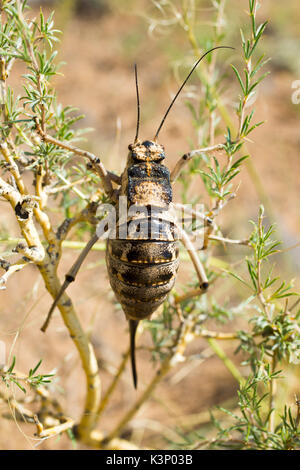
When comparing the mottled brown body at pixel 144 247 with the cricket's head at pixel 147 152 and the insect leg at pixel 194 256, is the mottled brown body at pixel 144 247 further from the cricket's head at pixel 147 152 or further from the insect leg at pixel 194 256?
→ the insect leg at pixel 194 256

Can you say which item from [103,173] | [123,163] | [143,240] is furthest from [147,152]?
[123,163]

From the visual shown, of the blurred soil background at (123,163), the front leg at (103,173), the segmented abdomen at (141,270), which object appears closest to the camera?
the segmented abdomen at (141,270)

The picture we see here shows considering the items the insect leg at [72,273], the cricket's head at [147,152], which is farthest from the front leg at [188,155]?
the insect leg at [72,273]

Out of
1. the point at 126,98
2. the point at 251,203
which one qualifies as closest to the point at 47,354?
the point at 251,203

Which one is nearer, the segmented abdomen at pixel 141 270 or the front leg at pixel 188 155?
the segmented abdomen at pixel 141 270
